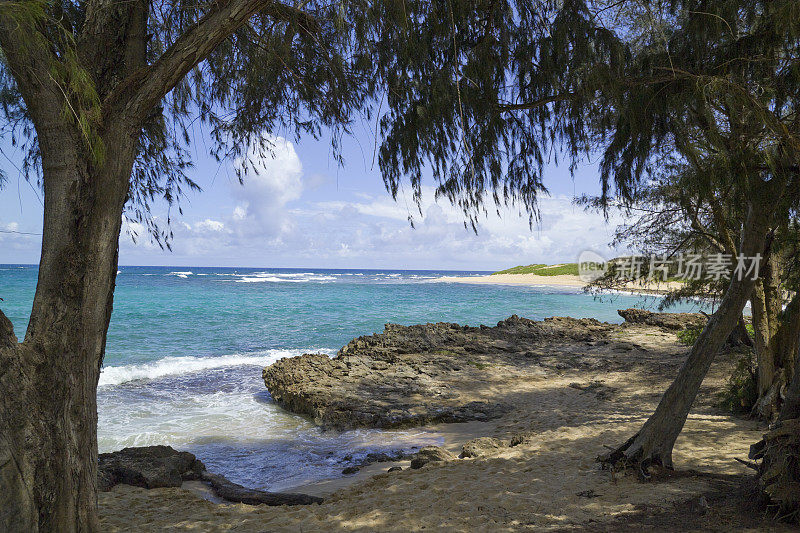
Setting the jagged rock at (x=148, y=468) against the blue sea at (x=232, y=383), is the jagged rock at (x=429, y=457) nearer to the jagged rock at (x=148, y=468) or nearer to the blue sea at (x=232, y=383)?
the blue sea at (x=232, y=383)

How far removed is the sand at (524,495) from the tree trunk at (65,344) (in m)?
1.41

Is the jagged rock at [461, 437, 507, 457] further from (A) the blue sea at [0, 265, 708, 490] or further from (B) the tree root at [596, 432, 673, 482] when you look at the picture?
(B) the tree root at [596, 432, 673, 482]

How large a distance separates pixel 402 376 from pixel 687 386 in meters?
6.11

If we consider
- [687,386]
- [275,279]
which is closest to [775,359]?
[687,386]

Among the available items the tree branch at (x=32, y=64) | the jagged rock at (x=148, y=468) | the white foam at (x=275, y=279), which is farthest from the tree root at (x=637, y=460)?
the white foam at (x=275, y=279)

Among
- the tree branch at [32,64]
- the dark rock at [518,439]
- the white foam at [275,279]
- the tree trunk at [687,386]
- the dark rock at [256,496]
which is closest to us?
the tree branch at [32,64]

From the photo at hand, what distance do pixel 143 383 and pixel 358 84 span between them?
355 inches

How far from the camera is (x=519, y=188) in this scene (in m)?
4.19

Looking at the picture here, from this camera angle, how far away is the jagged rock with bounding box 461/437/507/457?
229 inches

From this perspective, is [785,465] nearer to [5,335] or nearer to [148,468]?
[5,335]

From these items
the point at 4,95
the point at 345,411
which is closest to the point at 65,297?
the point at 4,95

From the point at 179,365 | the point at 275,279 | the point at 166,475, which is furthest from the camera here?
the point at 275,279

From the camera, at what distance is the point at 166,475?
515 centimetres

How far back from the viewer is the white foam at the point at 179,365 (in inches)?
432
